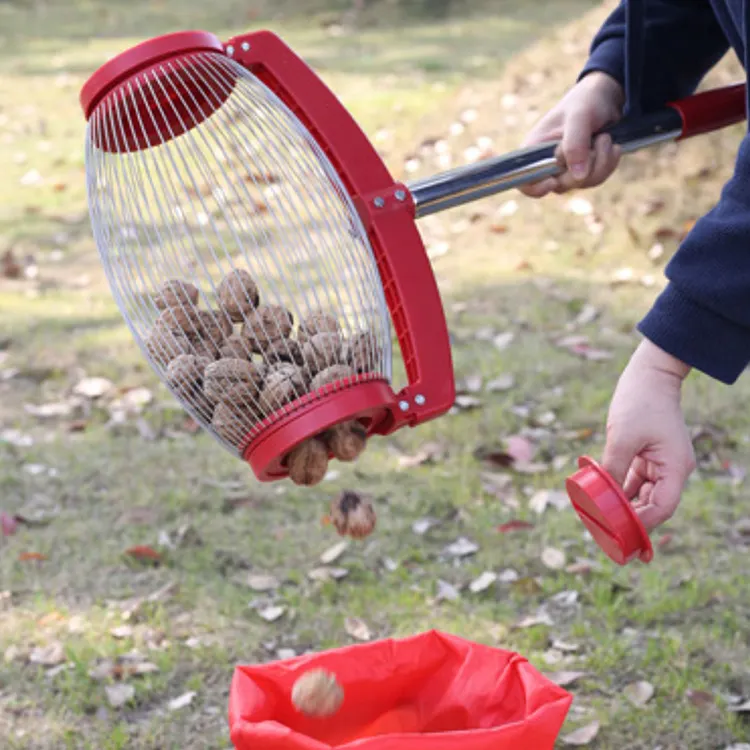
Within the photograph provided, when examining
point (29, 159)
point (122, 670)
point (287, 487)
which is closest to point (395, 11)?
point (29, 159)

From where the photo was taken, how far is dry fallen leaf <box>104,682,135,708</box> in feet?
7.25

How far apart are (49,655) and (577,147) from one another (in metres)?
1.45

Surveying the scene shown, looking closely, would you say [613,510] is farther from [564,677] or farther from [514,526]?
[514,526]

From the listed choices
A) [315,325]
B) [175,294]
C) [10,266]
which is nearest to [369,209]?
[315,325]

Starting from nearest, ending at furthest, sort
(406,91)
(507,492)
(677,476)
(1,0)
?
(677,476)
(507,492)
(406,91)
(1,0)

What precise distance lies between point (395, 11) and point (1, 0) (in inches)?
157

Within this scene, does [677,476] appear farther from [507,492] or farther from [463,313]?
[463,313]

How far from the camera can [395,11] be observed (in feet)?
34.5

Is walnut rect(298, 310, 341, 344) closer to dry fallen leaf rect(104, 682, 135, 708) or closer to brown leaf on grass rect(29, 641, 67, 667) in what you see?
dry fallen leaf rect(104, 682, 135, 708)

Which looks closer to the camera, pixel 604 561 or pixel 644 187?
pixel 604 561

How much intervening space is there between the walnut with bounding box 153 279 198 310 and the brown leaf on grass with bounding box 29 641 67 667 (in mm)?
1053

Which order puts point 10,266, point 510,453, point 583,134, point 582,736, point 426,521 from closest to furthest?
1. point 583,134
2. point 582,736
3. point 426,521
4. point 510,453
5. point 10,266

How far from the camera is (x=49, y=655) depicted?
93.2 inches

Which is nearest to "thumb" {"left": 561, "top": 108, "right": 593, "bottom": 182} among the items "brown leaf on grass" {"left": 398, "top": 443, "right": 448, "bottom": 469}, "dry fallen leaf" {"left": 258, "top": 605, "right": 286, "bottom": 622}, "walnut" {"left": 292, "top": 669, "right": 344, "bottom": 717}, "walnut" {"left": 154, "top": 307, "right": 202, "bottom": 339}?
"walnut" {"left": 154, "top": 307, "right": 202, "bottom": 339}
